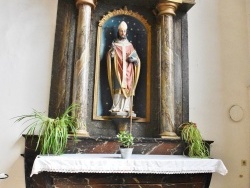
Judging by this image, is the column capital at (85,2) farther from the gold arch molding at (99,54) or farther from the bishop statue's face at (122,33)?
the bishop statue's face at (122,33)

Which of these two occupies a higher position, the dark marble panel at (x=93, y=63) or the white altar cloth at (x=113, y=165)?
the dark marble panel at (x=93, y=63)

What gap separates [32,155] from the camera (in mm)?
3578

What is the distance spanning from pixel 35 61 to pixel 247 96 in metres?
3.11

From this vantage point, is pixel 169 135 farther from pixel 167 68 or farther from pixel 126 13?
pixel 126 13

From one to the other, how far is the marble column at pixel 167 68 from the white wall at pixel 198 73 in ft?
1.56

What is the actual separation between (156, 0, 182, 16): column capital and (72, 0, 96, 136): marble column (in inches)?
37.9

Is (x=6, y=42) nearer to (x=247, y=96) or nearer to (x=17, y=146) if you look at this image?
(x=17, y=146)

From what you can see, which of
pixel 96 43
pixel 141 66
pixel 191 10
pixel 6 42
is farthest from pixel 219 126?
pixel 6 42

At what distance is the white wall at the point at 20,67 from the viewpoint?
12.1 ft

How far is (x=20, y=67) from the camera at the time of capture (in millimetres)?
3908

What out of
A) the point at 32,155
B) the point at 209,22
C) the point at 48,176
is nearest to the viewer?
the point at 48,176

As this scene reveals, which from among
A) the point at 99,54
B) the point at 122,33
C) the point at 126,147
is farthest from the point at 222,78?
the point at 126,147

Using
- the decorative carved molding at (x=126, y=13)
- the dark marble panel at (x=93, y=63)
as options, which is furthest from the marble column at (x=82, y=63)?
the decorative carved molding at (x=126, y=13)

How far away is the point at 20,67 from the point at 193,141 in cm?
246
